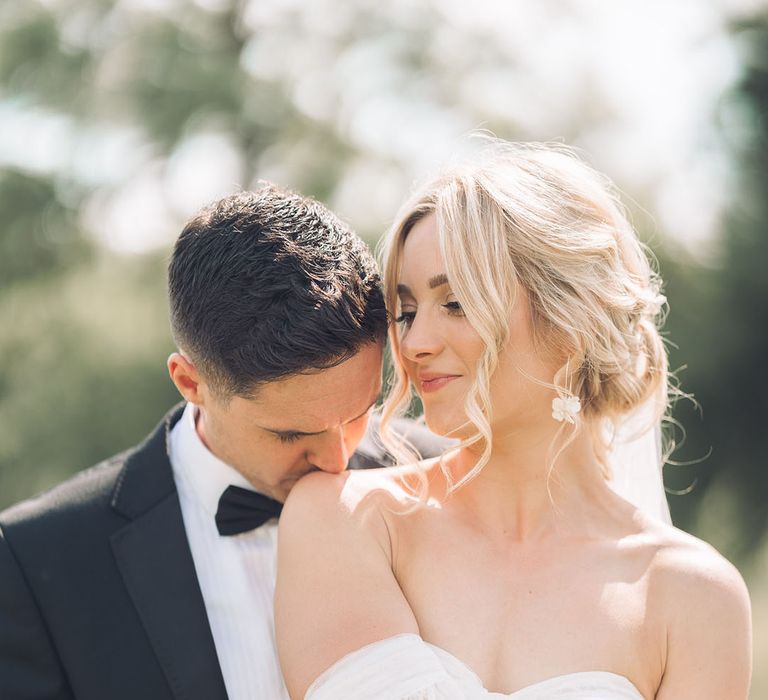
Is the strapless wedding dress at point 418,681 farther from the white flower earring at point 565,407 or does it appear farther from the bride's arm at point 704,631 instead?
the white flower earring at point 565,407

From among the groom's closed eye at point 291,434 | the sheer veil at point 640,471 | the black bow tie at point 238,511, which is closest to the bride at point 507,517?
the groom's closed eye at point 291,434

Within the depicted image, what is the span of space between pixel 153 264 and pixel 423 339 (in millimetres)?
7334

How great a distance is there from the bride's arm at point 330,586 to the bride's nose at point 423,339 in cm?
49

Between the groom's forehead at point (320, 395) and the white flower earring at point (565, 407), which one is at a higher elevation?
the groom's forehead at point (320, 395)

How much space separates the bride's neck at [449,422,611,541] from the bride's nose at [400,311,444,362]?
0.40 m

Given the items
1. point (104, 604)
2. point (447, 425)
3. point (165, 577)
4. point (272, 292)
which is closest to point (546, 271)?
point (447, 425)

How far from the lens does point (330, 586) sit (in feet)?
9.75

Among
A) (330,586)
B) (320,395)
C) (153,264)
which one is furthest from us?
(153,264)

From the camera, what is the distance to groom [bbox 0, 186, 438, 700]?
3.18 m

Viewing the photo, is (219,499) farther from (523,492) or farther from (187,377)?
(523,492)

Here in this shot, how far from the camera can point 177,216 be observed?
10664mm

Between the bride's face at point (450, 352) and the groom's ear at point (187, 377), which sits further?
the groom's ear at point (187, 377)

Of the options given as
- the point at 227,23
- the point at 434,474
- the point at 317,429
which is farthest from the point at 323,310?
the point at 227,23

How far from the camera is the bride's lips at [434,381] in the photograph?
3109mm
